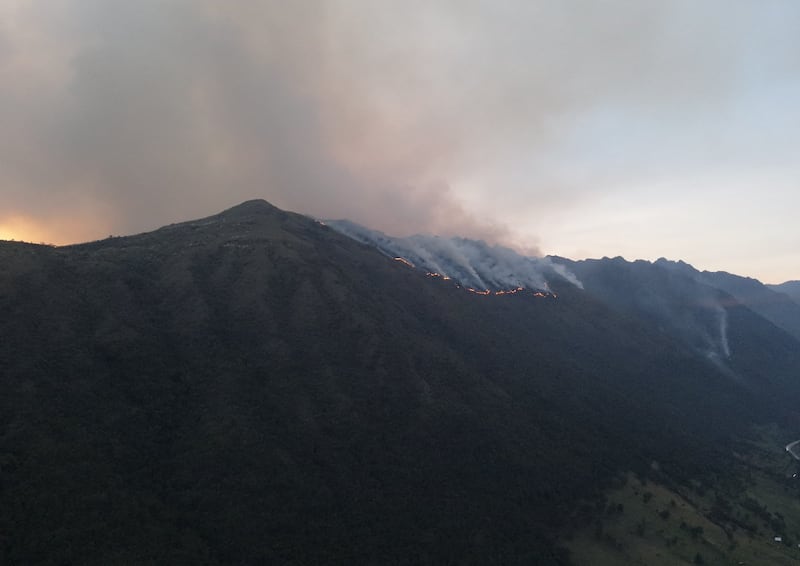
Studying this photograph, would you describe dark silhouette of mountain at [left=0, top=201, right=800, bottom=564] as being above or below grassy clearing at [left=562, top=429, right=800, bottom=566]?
above

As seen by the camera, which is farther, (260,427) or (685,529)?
(685,529)

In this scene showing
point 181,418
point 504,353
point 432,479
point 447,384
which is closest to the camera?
point 181,418

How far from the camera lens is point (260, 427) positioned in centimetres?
10912

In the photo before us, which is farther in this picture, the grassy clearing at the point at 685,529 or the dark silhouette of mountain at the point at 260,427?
the grassy clearing at the point at 685,529

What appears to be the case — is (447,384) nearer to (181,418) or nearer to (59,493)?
(181,418)


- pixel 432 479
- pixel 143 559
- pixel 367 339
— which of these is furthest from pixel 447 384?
pixel 143 559

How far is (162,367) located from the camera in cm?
11575

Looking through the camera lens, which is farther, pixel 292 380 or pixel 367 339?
pixel 367 339

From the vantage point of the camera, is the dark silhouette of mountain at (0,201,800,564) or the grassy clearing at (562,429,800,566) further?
the grassy clearing at (562,429,800,566)

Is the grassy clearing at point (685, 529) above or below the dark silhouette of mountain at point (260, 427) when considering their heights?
below

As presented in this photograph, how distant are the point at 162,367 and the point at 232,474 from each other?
107ft

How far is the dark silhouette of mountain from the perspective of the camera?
83.8 metres

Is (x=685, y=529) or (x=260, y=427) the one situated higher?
(x=260, y=427)

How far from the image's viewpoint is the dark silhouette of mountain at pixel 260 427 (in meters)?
83.8
